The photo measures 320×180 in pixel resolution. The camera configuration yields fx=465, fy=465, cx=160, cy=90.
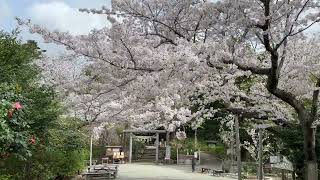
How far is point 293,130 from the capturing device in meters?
13.5

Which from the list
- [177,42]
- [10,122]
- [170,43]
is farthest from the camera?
[170,43]

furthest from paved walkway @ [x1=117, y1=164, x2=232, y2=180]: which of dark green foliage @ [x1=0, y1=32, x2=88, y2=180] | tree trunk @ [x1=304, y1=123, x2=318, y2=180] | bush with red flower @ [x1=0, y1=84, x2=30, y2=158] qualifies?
bush with red flower @ [x1=0, y1=84, x2=30, y2=158]

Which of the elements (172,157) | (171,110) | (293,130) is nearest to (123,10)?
(171,110)

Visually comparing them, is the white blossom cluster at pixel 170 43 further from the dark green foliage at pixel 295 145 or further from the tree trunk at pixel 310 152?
the dark green foliage at pixel 295 145

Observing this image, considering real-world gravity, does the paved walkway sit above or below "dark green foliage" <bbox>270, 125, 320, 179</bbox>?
below

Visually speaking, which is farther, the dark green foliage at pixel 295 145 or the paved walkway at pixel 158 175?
the paved walkway at pixel 158 175

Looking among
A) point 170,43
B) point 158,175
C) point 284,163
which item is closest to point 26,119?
point 170,43

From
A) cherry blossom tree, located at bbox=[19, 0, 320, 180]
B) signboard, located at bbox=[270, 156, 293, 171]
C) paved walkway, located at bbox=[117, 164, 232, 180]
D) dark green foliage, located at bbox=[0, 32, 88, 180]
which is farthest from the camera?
paved walkway, located at bbox=[117, 164, 232, 180]

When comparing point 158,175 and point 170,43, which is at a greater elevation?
point 170,43

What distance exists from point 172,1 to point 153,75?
1210 millimetres

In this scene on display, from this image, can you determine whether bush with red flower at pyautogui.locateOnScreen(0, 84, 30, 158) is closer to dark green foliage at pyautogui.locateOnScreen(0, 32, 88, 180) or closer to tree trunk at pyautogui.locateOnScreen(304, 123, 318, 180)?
dark green foliage at pyautogui.locateOnScreen(0, 32, 88, 180)

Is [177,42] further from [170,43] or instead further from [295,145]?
[295,145]

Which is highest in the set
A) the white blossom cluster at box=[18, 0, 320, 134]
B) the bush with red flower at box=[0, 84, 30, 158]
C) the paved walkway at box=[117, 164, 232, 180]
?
the white blossom cluster at box=[18, 0, 320, 134]

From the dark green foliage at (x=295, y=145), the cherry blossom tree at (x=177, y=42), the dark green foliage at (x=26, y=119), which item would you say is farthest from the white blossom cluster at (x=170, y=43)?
the dark green foliage at (x=295, y=145)
